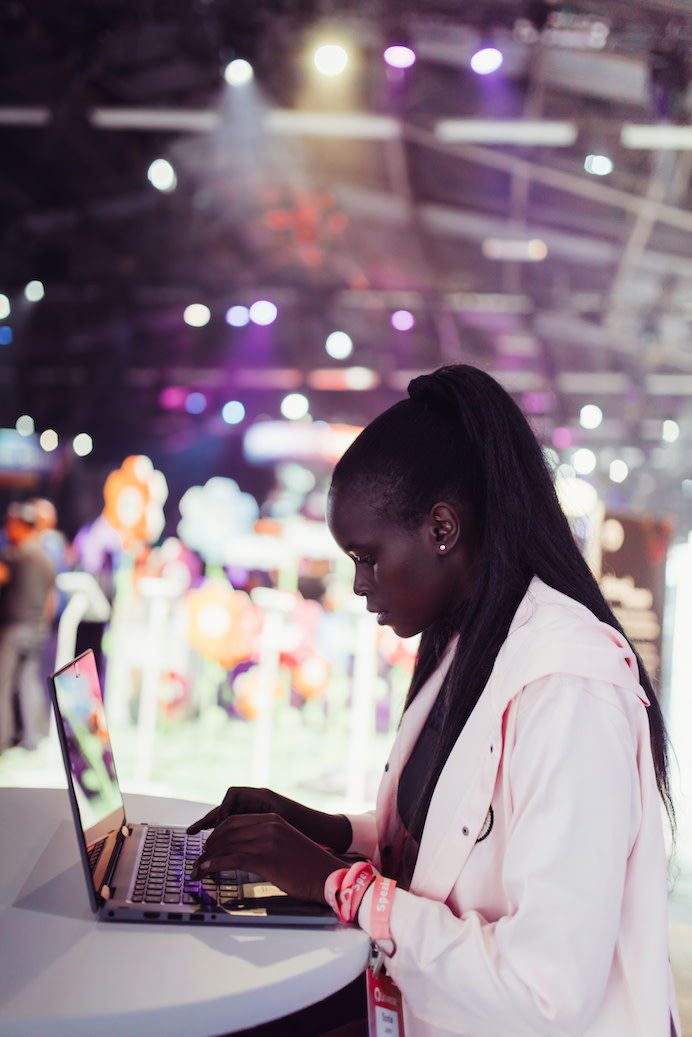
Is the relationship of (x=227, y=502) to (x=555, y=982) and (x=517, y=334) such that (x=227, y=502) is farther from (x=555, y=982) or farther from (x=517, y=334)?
(x=555, y=982)

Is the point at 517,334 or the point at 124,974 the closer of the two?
the point at 124,974

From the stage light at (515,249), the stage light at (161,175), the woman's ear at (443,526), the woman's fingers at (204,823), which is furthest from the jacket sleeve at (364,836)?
the stage light at (515,249)

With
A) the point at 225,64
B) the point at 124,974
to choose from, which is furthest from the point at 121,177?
the point at 124,974

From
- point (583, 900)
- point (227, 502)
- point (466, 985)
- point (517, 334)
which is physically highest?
point (517, 334)

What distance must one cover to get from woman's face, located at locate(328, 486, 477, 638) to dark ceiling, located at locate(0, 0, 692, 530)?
0.93 m

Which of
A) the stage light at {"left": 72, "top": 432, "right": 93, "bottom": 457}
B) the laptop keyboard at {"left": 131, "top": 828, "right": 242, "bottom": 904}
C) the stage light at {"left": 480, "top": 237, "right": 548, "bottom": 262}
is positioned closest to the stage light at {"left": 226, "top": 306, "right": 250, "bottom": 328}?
the stage light at {"left": 72, "top": 432, "right": 93, "bottom": 457}

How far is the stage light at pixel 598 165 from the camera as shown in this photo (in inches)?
188

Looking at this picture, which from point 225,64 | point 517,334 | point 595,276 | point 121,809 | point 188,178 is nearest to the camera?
point 121,809

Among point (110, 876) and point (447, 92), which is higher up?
point (447, 92)

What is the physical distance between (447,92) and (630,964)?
4557mm

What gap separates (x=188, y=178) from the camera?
5559 mm

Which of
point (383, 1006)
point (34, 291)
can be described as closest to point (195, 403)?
point (34, 291)

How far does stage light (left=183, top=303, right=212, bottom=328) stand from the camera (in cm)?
752

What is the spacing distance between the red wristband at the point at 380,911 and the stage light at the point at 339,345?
23.5 ft
